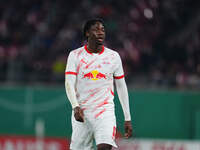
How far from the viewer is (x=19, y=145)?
40.6ft

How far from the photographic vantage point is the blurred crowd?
1332 cm

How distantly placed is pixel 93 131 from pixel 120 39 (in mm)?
8173

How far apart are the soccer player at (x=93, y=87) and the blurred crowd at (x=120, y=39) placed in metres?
7.00

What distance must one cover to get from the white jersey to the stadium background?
6065 millimetres

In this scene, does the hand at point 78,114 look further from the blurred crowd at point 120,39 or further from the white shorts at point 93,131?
the blurred crowd at point 120,39

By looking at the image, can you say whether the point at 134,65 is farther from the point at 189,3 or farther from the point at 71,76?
the point at 71,76

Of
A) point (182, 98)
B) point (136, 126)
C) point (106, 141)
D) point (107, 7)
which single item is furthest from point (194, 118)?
point (106, 141)

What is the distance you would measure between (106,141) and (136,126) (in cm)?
785

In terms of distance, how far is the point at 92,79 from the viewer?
19.7ft

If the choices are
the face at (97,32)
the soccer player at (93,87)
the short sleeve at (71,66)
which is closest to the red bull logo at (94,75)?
the soccer player at (93,87)

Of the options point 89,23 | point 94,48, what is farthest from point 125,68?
point 89,23

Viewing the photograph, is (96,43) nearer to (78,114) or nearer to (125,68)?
(78,114)

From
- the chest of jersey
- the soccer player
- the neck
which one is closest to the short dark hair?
the soccer player

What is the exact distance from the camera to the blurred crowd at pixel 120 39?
13320 mm
